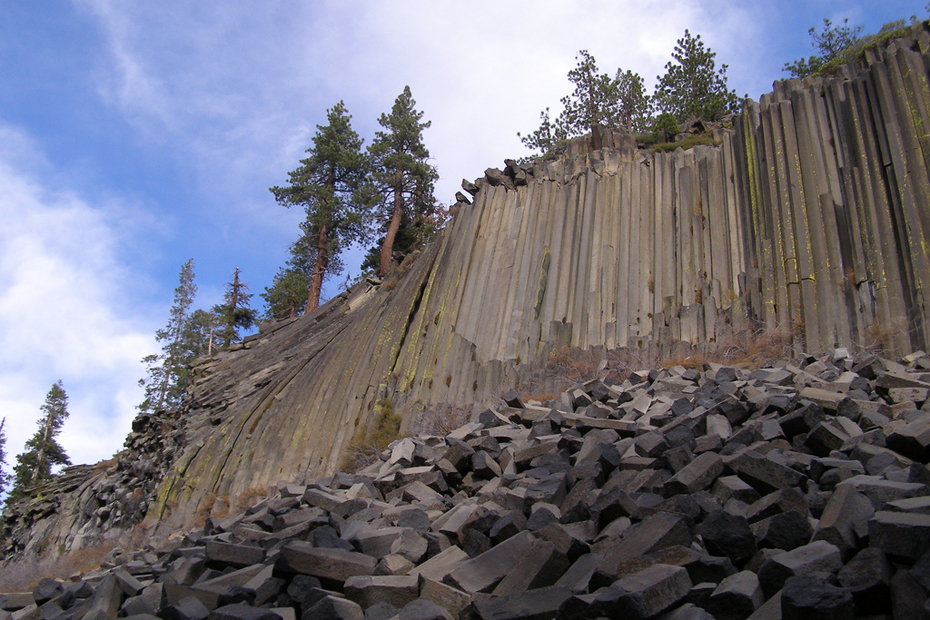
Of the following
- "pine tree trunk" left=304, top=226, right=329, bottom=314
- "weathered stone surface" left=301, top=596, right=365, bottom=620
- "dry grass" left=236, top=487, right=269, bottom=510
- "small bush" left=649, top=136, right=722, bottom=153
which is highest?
"pine tree trunk" left=304, top=226, right=329, bottom=314

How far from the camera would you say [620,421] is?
6367mm

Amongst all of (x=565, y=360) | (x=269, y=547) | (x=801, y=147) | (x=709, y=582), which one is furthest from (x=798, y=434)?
(x=801, y=147)

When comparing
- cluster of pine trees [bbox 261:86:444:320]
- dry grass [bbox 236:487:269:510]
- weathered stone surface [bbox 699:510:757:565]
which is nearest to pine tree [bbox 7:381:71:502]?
cluster of pine trees [bbox 261:86:444:320]

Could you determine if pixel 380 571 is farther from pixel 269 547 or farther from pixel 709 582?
pixel 709 582

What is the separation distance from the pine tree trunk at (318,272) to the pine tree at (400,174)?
3386 mm

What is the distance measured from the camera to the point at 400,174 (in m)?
33.1

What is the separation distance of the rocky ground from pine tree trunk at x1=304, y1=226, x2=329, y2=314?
2466 centimetres

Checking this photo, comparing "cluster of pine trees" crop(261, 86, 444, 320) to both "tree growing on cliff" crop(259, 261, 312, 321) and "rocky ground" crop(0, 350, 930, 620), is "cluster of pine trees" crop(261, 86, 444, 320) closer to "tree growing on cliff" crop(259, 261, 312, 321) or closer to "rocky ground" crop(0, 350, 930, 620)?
"tree growing on cliff" crop(259, 261, 312, 321)

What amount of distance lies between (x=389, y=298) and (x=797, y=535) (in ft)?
47.4

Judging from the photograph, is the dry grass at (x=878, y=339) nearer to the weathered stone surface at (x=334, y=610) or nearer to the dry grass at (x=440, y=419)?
the dry grass at (x=440, y=419)

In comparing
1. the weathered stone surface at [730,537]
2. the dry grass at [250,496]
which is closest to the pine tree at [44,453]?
the dry grass at [250,496]

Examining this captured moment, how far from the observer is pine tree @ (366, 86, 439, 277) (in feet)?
106

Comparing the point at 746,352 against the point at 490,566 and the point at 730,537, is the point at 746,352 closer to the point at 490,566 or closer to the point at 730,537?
the point at 730,537

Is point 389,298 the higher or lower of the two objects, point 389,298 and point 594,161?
the lower
